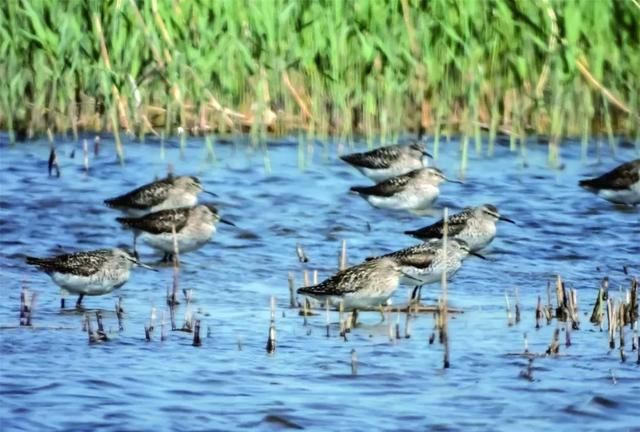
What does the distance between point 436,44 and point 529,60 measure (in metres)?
0.99

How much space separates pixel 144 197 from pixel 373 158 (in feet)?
9.84

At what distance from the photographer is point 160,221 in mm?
13219

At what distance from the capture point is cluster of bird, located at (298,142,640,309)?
33.4ft

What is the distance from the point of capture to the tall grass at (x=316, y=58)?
1568 cm

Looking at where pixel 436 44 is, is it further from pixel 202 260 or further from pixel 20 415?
pixel 20 415

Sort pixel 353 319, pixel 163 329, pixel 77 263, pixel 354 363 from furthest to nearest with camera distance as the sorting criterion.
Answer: pixel 77 263 → pixel 353 319 → pixel 163 329 → pixel 354 363

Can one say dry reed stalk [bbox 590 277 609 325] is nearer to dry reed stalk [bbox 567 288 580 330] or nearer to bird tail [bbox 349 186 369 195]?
dry reed stalk [bbox 567 288 580 330]

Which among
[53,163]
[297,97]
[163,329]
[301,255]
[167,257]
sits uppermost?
[297,97]

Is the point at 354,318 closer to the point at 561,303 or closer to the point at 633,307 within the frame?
the point at 561,303

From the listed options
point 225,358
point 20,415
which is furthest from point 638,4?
point 20,415

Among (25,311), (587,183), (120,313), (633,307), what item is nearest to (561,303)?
(633,307)

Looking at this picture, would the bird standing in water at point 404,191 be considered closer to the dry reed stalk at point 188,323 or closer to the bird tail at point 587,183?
the bird tail at point 587,183

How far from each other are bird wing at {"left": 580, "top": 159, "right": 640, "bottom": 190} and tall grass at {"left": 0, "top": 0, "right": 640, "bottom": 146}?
0.78m

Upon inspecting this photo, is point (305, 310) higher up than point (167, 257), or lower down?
higher up
